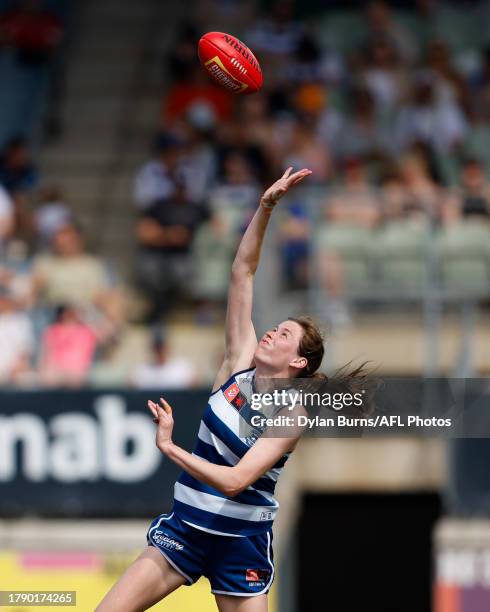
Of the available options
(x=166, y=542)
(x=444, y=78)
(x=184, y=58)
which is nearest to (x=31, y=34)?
(x=184, y=58)

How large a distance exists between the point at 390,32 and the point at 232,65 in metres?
7.11

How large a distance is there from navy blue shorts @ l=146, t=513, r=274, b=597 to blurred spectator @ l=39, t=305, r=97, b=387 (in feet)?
16.2

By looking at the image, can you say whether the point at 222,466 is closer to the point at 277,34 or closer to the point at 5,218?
the point at 5,218

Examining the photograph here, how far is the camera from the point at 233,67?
673 cm

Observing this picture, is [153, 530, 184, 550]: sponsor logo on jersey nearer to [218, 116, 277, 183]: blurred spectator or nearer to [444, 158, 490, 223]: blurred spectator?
[444, 158, 490, 223]: blurred spectator

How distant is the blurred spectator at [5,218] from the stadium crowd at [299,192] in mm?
26

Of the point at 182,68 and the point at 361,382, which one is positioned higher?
the point at 182,68

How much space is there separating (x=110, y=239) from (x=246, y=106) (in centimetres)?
181

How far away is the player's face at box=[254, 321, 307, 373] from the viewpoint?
19.5ft

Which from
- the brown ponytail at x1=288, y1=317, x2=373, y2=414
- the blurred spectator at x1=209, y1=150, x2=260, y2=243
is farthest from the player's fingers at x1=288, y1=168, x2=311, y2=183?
the blurred spectator at x1=209, y1=150, x2=260, y2=243

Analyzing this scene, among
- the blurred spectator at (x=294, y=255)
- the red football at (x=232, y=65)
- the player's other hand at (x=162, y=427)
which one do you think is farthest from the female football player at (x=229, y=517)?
the blurred spectator at (x=294, y=255)

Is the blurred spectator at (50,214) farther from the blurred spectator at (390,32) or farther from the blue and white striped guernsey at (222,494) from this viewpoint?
the blue and white striped guernsey at (222,494)

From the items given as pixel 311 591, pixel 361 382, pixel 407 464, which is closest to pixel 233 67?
pixel 361 382

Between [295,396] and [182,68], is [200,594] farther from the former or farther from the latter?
[182,68]
